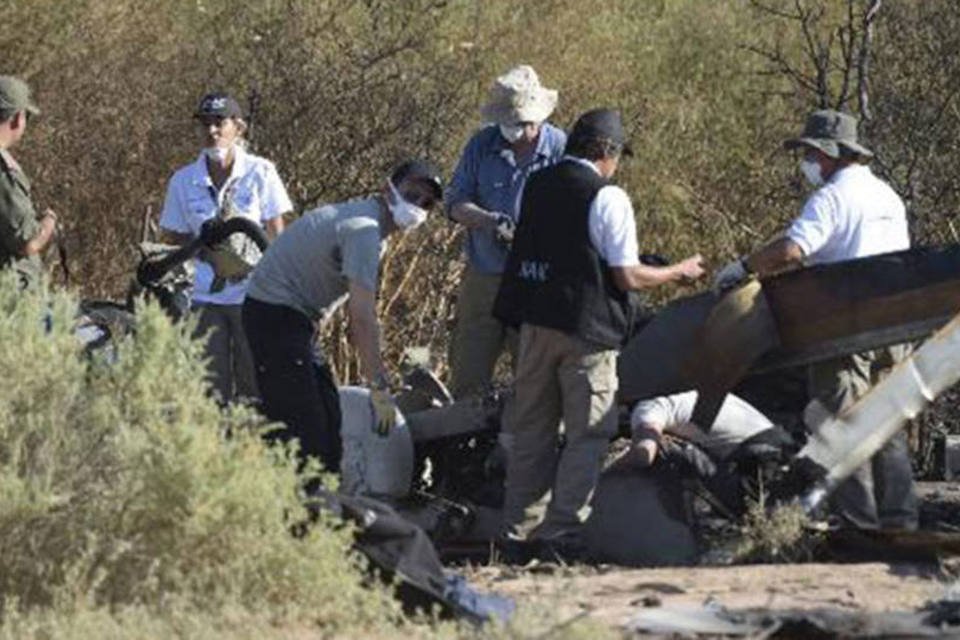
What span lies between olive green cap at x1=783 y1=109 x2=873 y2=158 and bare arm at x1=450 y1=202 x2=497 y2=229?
57.0 inches

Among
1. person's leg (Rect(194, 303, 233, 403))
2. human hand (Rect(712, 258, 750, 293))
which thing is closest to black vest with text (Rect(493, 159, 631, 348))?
human hand (Rect(712, 258, 750, 293))

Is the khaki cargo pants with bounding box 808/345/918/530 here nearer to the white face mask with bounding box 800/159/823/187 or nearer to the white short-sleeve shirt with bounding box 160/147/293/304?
the white face mask with bounding box 800/159/823/187

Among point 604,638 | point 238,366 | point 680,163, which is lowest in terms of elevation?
point 604,638

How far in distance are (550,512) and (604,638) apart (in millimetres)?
3154

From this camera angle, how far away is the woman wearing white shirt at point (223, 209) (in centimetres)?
1277

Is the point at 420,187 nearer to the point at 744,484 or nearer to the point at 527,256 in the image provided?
the point at 527,256

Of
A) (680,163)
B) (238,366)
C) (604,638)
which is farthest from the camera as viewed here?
(680,163)

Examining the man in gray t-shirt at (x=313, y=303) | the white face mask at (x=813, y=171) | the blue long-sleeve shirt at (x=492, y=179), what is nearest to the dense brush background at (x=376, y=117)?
the blue long-sleeve shirt at (x=492, y=179)

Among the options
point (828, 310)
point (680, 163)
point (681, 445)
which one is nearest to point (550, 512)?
point (681, 445)

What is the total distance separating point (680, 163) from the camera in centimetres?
1986

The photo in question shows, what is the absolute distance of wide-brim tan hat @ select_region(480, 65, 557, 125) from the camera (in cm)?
1273

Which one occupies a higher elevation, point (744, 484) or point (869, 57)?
point (869, 57)

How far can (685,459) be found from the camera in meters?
11.5

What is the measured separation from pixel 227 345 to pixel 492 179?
142 cm
